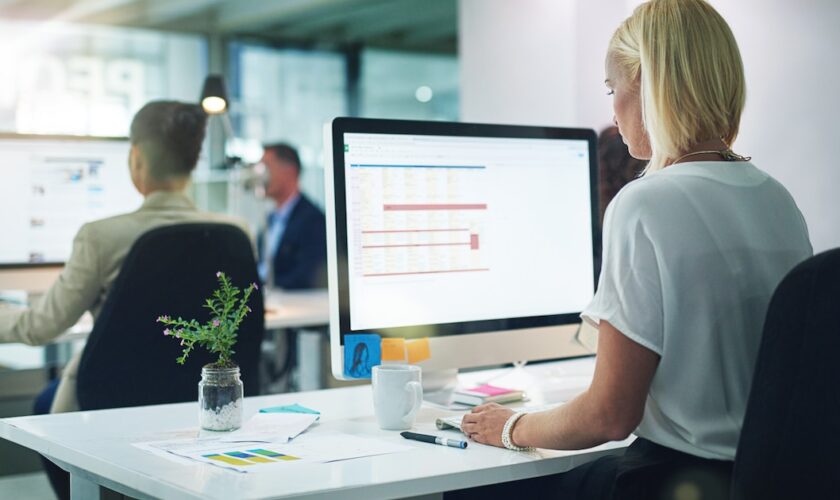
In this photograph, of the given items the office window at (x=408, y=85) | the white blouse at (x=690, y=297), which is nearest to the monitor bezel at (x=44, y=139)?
the white blouse at (x=690, y=297)

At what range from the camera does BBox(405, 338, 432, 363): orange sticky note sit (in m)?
1.75

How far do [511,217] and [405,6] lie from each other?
6.96 meters

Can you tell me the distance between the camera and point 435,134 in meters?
1.78

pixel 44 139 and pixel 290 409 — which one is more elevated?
pixel 44 139

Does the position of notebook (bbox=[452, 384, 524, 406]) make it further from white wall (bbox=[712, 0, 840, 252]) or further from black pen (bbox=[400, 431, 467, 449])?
white wall (bbox=[712, 0, 840, 252])

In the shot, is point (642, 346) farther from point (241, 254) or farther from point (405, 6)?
point (405, 6)

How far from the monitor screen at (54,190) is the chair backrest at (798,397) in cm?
252

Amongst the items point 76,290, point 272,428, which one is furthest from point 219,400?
point 76,290

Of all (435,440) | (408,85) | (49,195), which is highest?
(408,85)

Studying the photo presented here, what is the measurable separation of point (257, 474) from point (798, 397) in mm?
638

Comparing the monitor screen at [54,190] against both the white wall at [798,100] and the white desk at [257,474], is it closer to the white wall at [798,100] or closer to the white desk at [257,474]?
the white desk at [257,474]

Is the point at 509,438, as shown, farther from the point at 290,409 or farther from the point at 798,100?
the point at 798,100

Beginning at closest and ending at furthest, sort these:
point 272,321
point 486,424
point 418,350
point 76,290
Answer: point 486,424
point 418,350
point 76,290
point 272,321

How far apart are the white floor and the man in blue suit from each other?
59.3 inches
